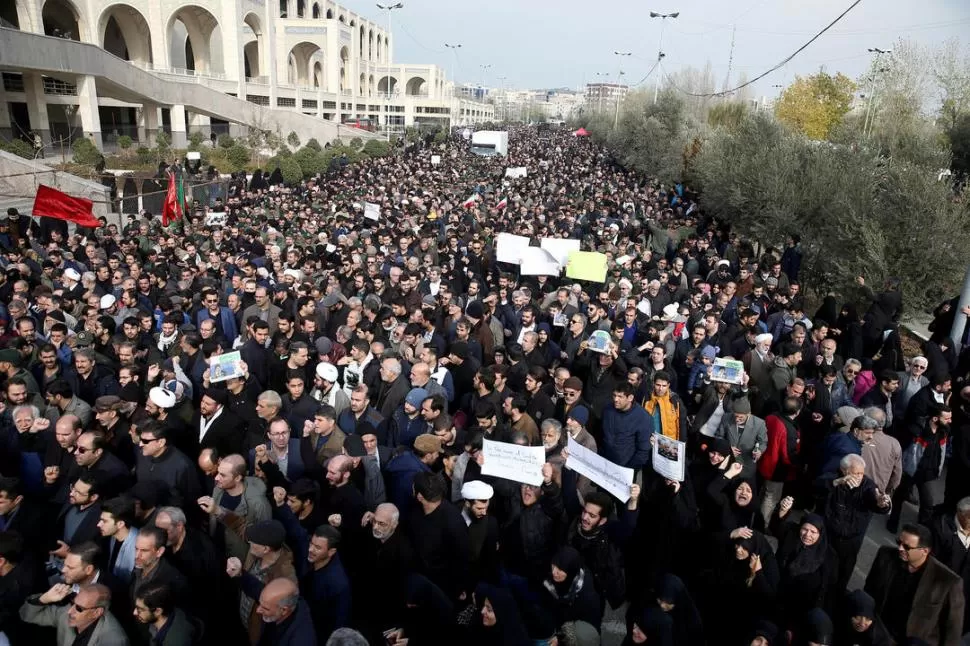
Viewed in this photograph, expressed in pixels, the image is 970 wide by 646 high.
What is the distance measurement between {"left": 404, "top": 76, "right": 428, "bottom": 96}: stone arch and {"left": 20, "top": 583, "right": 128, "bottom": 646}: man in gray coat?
324 feet

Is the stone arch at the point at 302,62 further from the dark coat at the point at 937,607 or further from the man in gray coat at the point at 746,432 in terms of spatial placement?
the dark coat at the point at 937,607

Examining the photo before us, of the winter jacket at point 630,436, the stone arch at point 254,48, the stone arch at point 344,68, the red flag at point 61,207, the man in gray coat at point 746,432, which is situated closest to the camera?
the winter jacket at point 630,436

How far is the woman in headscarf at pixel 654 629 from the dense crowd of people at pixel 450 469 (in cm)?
1

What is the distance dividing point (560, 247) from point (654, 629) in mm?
7846

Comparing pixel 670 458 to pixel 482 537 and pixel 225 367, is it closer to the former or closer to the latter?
pixel 482 537

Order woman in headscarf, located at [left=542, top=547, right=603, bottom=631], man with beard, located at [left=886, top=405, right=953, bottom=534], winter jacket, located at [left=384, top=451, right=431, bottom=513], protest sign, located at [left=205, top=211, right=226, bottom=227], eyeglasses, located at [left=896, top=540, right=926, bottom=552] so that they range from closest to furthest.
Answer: woman in headscarf, located at [left=542, top=547, right=603, bottom=631]
eyeglasses, located at [left=896, top=540, right=926, bottom=552]
winter jacket, located at [left=384, top=451, right=431, bottom=513]
man with beard, located at [left=886, top=405, right=953, bottom=534]
protest sign, located at [left=205, top=211, right=226, bottom=227]

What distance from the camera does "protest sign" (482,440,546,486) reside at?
160 inches

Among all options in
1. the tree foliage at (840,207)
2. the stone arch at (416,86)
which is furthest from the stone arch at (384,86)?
the tree foliage at (840,207)

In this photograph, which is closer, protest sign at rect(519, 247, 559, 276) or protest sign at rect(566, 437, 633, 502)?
protest sign at rect(566, 437, 633, 502)

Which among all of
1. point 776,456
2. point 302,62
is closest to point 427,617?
point 776,456

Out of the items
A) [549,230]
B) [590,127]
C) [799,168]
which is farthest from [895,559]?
[590,127]

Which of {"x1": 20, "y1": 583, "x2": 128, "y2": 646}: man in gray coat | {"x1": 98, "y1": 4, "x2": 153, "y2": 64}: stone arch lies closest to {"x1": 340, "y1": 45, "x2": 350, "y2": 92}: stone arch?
{"x1": 98, "y1": 4, "x2": 153, "y2": 64}: stone arch

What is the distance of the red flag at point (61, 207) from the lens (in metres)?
11.4

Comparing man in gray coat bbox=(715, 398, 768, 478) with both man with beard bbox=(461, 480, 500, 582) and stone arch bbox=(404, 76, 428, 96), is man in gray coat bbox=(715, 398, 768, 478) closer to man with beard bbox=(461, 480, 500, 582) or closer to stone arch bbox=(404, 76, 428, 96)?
man with beard bbox=(461, 480, 500, 582)
